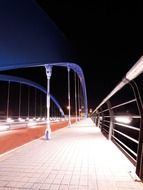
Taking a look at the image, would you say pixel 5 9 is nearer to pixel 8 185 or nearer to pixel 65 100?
pixel 8 185

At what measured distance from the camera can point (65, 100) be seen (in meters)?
96.3

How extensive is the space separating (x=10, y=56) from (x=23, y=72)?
31.6m

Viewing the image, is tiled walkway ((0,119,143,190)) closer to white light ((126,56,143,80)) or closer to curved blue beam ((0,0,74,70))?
white light ((126,56,143,80))

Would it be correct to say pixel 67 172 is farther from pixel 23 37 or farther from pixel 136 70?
pixel 23 37

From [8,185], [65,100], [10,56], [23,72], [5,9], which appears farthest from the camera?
[65,100]

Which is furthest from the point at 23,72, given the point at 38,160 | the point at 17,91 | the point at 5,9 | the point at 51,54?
the point at 38,160

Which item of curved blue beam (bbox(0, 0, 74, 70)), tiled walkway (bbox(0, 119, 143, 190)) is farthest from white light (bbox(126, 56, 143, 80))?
curved blue beam (bbox(0, 0, 74, 70))

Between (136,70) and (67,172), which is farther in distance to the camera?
(67,172)

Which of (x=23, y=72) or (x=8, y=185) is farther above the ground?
(x=23, y=72)

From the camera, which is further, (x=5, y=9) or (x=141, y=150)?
(x=5, y=9)

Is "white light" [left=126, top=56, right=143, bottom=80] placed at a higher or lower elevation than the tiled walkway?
higher

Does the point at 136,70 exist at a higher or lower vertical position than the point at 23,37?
lower

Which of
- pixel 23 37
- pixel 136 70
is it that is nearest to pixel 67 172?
pixel 136 70

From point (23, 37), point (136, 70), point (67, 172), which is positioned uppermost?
point (23, 37)
